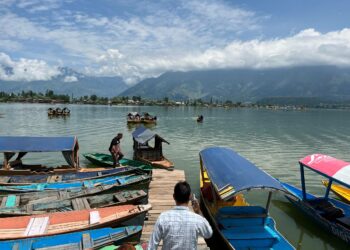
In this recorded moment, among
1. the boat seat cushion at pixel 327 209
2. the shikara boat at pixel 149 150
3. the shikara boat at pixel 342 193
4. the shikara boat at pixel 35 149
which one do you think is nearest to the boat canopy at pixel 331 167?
the boat seat cushion at pixel 327 209

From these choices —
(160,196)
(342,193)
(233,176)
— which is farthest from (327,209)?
(160,196)

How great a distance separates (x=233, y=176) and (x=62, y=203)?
23.5 feet

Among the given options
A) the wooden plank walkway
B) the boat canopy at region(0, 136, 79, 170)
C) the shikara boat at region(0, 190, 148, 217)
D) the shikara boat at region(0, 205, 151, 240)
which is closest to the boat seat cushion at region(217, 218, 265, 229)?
the wooden plank walkway

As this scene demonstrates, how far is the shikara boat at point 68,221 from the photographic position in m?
10.5

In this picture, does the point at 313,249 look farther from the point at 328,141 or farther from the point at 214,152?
the point at 328,141

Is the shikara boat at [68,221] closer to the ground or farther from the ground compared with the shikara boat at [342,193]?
farther from the ground

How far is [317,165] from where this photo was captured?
1530 centimetres

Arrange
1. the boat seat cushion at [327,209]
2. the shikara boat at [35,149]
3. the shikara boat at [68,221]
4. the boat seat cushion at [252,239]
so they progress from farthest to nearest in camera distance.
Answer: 1. the shikara boat at [35,149]
2. the boat seat cushion at [327,209]
3. the boat seat cushion at [252,239]
4. the shikara boat at [68,221]

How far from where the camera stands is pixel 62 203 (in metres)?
13.5

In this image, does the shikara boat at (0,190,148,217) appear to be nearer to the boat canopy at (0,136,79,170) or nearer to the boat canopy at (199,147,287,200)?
the boat canopy at (199,147,287,200)

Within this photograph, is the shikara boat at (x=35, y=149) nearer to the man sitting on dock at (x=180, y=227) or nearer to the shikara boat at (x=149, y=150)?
the shikara boat at (x=149, y=150)

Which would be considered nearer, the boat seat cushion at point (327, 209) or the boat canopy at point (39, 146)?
the boat seat cushion at point (327, 209)

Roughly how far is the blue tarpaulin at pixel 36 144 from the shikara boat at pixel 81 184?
14.3ft

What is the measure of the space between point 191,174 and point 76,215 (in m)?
13.9
